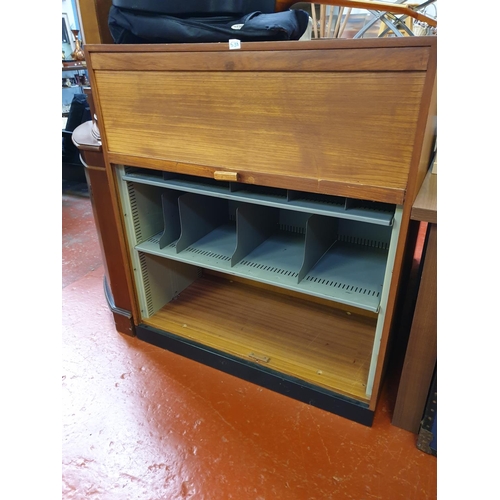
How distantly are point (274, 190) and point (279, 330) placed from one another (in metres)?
0.70

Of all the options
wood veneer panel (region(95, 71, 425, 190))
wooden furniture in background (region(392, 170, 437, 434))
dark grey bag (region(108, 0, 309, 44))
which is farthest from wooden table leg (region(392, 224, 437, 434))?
dark grey bag (region(108, 0, 309, 44))

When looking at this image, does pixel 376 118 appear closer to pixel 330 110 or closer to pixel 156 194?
pixel 330 110

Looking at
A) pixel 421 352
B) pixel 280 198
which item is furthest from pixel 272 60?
pixel 421 352

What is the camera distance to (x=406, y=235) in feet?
3.35

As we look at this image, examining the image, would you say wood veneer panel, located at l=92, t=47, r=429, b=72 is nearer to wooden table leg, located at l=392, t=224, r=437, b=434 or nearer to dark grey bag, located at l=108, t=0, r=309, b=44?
dark grey bag, located at l=108, t=0, r=309, b=44

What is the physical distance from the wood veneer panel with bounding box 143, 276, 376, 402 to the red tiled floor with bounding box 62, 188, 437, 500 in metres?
0.12

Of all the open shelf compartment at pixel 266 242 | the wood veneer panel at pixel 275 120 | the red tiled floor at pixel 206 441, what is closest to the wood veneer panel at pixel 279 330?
the red tiled floor at pixel 206 441

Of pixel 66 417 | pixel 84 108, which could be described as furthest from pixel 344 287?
pixel 84 108

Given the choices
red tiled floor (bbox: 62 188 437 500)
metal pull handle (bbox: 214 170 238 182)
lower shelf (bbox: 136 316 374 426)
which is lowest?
red tiled floor (bbox: 62 188 437 500)

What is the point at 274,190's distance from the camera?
51.4 inches

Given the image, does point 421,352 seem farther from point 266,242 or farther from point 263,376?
point 266,242

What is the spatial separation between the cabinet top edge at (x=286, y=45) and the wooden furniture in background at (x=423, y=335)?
0.39m

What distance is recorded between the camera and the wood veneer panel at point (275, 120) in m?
0.92

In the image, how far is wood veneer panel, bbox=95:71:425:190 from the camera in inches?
36.3
